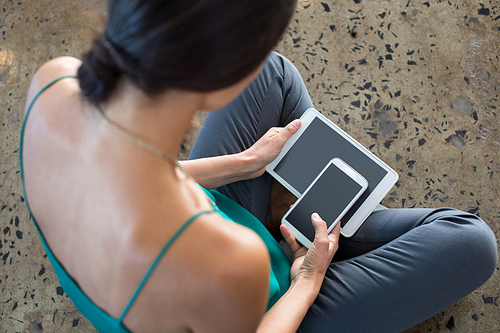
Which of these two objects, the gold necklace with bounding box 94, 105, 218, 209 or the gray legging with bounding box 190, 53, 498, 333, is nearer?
the gold necklace with bounding box 94, 105, 218, 209

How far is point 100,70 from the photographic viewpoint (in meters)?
0.48

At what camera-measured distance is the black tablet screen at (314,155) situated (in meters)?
0.93

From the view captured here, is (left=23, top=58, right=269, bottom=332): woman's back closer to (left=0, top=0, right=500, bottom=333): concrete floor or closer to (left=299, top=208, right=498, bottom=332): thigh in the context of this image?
(left=299, top=208, right=498, bottom=332): thigh

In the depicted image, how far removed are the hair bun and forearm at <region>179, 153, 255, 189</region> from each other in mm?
379

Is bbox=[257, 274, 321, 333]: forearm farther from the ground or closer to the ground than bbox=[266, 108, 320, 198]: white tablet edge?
closer to the ground

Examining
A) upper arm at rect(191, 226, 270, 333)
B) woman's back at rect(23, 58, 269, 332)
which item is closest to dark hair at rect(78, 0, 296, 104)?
woman's back at rect(23, 58, 269, 332)

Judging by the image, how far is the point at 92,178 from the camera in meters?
0.50

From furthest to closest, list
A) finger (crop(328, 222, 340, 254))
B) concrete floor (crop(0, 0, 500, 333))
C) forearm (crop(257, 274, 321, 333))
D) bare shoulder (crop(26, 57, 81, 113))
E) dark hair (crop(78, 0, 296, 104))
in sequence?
concrete floor (crop(0, 0, 500, 333)), finger (crop(328, 222, 340, 254)), forearm (crop(257, 274, 321, 333)), bare shoulder (crop(26, 57, 81, 113)), dark hair (crop(78, 0, 296, 104))

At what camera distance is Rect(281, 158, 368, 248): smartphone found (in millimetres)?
898

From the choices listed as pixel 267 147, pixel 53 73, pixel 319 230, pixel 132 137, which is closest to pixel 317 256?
pixel 319 230

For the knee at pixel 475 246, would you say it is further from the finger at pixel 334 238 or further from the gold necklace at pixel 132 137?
the gold necklace at pixel 132 137

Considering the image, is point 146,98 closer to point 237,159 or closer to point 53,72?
point 53,72

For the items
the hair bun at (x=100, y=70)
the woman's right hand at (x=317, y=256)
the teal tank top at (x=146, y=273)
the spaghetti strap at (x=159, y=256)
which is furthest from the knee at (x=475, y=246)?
the hair bun at (x=100, y=70)

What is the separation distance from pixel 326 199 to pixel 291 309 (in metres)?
0.28
